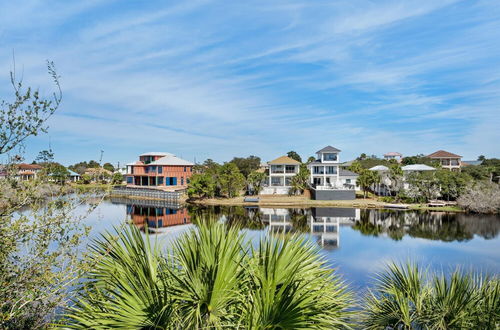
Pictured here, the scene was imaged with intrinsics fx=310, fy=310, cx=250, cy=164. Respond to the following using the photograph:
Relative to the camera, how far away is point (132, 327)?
4117 millimetres

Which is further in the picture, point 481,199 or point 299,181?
point 299,181

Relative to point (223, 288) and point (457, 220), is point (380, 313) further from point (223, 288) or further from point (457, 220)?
point (457, 220)

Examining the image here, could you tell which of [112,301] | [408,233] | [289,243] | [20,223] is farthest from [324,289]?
[408,233]

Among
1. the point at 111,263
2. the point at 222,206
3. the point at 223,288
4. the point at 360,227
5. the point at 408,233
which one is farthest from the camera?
the point at 222,206

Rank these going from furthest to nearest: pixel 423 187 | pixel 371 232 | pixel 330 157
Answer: pixel 330 157 < pixel 423 187 < pixel 371 232

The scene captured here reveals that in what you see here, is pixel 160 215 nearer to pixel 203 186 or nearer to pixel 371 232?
pixel 203 186

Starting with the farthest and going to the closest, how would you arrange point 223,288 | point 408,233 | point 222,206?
point 222,206 < point 408,233 < point 223,288

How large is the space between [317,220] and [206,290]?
3530 cm

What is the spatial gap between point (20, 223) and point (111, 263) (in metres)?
1.62

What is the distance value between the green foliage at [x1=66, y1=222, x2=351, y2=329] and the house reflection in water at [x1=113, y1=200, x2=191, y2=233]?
97.4 feet

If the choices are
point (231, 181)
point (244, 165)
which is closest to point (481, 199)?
point (231, 181)

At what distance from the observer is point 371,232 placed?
3177 centimetres

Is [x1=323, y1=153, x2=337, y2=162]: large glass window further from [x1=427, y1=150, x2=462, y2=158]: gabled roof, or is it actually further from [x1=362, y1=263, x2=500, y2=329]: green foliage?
[x1=362, y1=263, x2=500, y2=329]: green foliage

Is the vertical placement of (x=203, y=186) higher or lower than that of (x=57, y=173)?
lower
